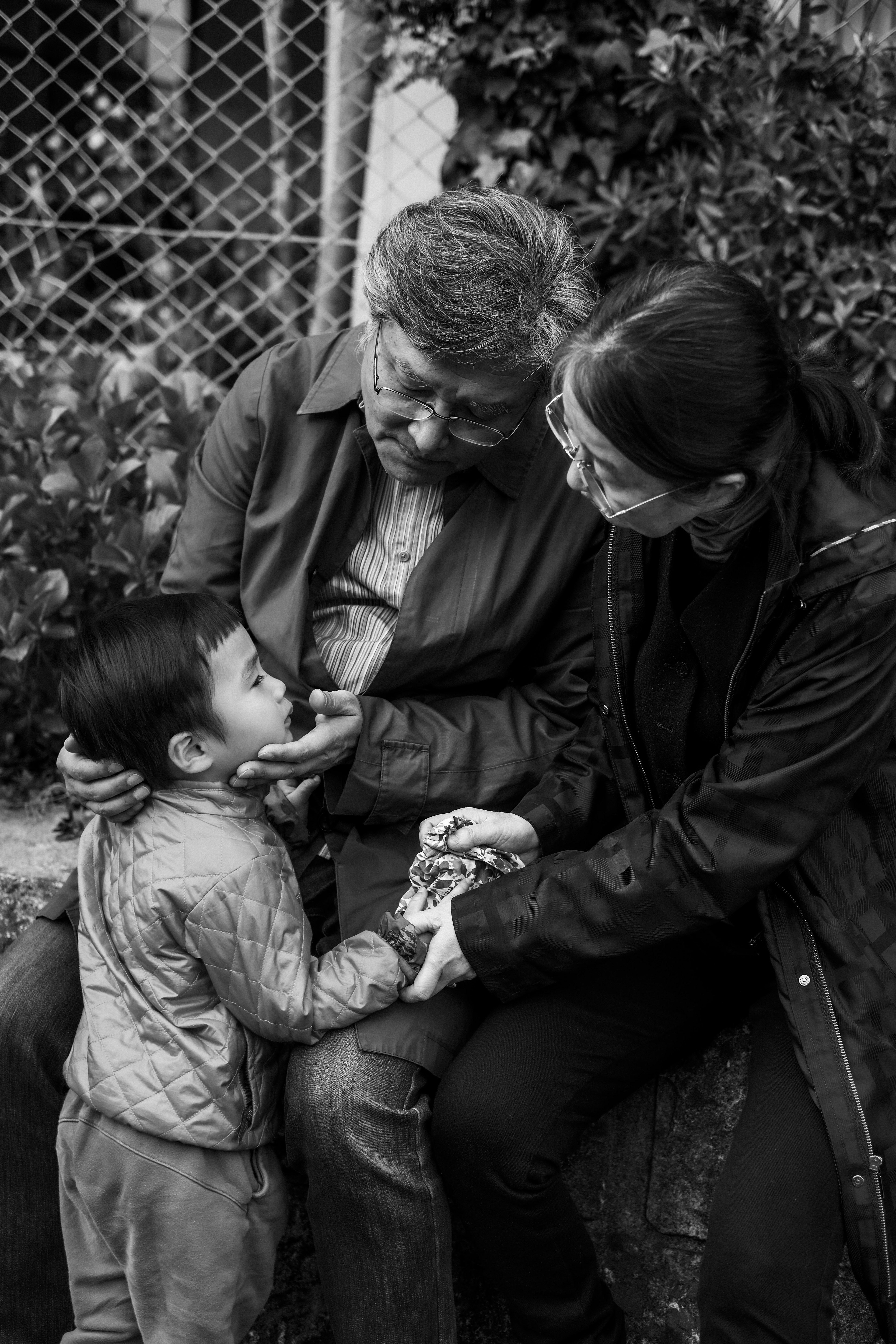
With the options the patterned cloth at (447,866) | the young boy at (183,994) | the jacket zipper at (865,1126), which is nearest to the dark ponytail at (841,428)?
the jacket zipper at (865,1126)

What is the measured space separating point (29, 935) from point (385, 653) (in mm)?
817

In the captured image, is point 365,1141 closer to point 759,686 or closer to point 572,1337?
point 572,1337

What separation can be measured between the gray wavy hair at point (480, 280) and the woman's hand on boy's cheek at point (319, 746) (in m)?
0.61

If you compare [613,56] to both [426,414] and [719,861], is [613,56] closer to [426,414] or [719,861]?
[426,414]

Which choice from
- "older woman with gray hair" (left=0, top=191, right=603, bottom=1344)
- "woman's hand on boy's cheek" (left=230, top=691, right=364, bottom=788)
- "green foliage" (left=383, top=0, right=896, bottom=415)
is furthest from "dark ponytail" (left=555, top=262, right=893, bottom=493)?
"green foliage" (left=383, top=0, right=896, bottom=415)

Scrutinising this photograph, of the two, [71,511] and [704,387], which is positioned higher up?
[704,387]

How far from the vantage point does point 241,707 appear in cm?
209

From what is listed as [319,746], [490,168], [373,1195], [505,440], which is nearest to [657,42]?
[490,168]

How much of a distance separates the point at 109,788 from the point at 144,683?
19cm

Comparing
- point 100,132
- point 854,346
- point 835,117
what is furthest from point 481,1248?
point 100,132

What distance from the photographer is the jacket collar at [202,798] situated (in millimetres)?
2107

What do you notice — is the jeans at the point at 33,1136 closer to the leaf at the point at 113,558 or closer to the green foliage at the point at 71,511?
the green foliage at the point at 71,511

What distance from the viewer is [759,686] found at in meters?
1.94

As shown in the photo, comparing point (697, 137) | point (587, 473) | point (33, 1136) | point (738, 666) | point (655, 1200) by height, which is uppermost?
point (697, 137)
